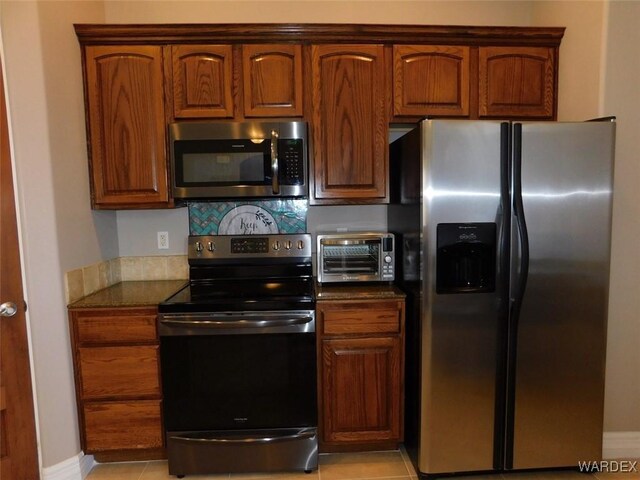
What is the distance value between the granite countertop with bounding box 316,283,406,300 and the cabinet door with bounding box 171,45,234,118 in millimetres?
1086

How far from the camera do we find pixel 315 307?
75.5 inches

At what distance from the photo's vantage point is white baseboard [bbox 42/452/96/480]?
183 centimetres

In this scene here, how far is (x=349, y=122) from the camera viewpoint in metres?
2.11

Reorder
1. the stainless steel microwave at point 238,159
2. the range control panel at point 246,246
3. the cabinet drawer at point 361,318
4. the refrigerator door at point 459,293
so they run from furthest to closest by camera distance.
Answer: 1. the range control panel at point 246,246
2. the stainless steel microwave at point 238,159
3. the cabinet drawer at point 361,318
4. the refrigerator door at point 459,293

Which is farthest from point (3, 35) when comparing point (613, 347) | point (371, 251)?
point (613, 347)

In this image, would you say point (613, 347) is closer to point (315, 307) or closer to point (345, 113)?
point (315, 307)

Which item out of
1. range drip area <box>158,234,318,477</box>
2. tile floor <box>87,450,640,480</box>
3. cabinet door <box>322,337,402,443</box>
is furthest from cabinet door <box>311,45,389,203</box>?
tile floor <box>87,450,640,480</box>

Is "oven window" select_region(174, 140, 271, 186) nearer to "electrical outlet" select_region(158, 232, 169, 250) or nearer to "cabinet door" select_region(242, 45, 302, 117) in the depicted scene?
"cabinet door" select_region(242, 45, 302, 117)

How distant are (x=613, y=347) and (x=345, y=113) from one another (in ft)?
6.01

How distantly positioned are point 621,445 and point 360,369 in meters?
1.42

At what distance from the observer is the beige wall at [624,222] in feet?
6.10

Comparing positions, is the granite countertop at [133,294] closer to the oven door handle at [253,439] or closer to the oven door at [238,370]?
the oven door at [238,370]

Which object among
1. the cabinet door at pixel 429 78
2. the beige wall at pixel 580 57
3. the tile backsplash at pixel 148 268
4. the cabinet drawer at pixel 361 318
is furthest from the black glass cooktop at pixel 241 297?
the beige wall at pixel 580 57

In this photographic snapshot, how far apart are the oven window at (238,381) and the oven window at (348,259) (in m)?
0.44
